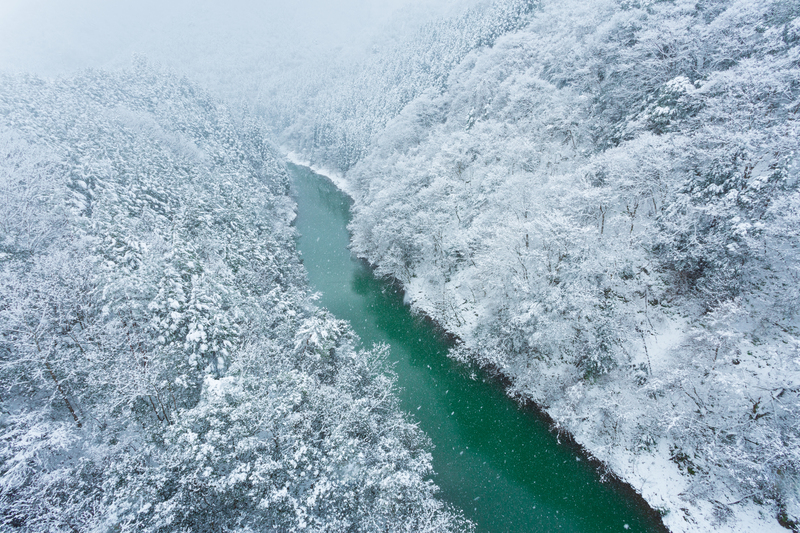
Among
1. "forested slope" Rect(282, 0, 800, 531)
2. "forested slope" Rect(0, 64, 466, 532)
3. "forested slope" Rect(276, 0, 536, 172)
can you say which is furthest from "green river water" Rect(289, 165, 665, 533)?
"forested slope" Rect(276, 0, 536, 172)

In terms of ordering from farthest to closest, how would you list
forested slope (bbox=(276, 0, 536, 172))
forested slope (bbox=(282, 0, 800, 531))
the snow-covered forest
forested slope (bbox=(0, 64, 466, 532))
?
forested slope (bbox=(276, 0, 536, 172)), forested slope (bbox=(282, 0, 800, 531)), the snow-covered forest, forested slope (bbox=(0, 64, 466, 532))

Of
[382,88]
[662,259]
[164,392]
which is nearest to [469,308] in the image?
[662,259]

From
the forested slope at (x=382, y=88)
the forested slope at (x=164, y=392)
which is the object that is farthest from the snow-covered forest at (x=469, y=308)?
the forested slope at (x=382, y=88)

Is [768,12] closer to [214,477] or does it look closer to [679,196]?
[679,196]

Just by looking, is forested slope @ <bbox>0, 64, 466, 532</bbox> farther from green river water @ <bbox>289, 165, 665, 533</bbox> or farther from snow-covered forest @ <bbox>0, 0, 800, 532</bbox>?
green river water @ <bbox>289, 165, 665, 533</bbox>

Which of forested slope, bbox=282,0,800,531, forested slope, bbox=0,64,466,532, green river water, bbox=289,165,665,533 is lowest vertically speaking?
green river water, bbox=289,165,665,533

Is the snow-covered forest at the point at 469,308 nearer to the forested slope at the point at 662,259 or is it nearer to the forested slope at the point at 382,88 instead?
the forested slope at the point at 662,259

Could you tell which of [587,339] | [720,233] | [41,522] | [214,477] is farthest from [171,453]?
[720,233]
